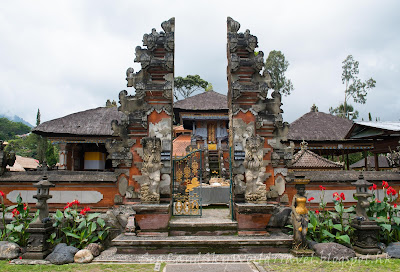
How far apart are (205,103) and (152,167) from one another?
18.1 m

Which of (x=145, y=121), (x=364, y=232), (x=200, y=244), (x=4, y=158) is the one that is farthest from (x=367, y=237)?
(x=4, y=158)


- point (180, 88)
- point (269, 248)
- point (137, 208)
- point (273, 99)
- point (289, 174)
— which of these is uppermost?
point (180, 88)

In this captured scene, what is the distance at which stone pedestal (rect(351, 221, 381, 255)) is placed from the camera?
5.83m

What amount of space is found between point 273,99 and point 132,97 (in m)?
3.70

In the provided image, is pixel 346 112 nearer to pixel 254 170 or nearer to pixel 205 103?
pixel 205 103

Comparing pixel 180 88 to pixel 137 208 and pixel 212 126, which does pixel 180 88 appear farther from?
pixel 137 208

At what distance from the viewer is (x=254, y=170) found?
6734mm

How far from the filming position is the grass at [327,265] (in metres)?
4.91

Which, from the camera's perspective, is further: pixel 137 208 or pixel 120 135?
pixel 120 135

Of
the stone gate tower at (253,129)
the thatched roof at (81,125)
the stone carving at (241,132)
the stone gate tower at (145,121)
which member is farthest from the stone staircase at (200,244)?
the thatched roof at (81,125)

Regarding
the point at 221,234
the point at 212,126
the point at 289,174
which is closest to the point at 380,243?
the point at 289,174

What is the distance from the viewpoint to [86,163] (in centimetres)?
2497

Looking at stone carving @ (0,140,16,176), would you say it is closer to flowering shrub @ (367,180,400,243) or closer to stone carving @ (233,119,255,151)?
stone carving @ (233,119,255,151)

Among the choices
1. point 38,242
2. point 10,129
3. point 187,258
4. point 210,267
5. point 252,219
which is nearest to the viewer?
point 210,267
